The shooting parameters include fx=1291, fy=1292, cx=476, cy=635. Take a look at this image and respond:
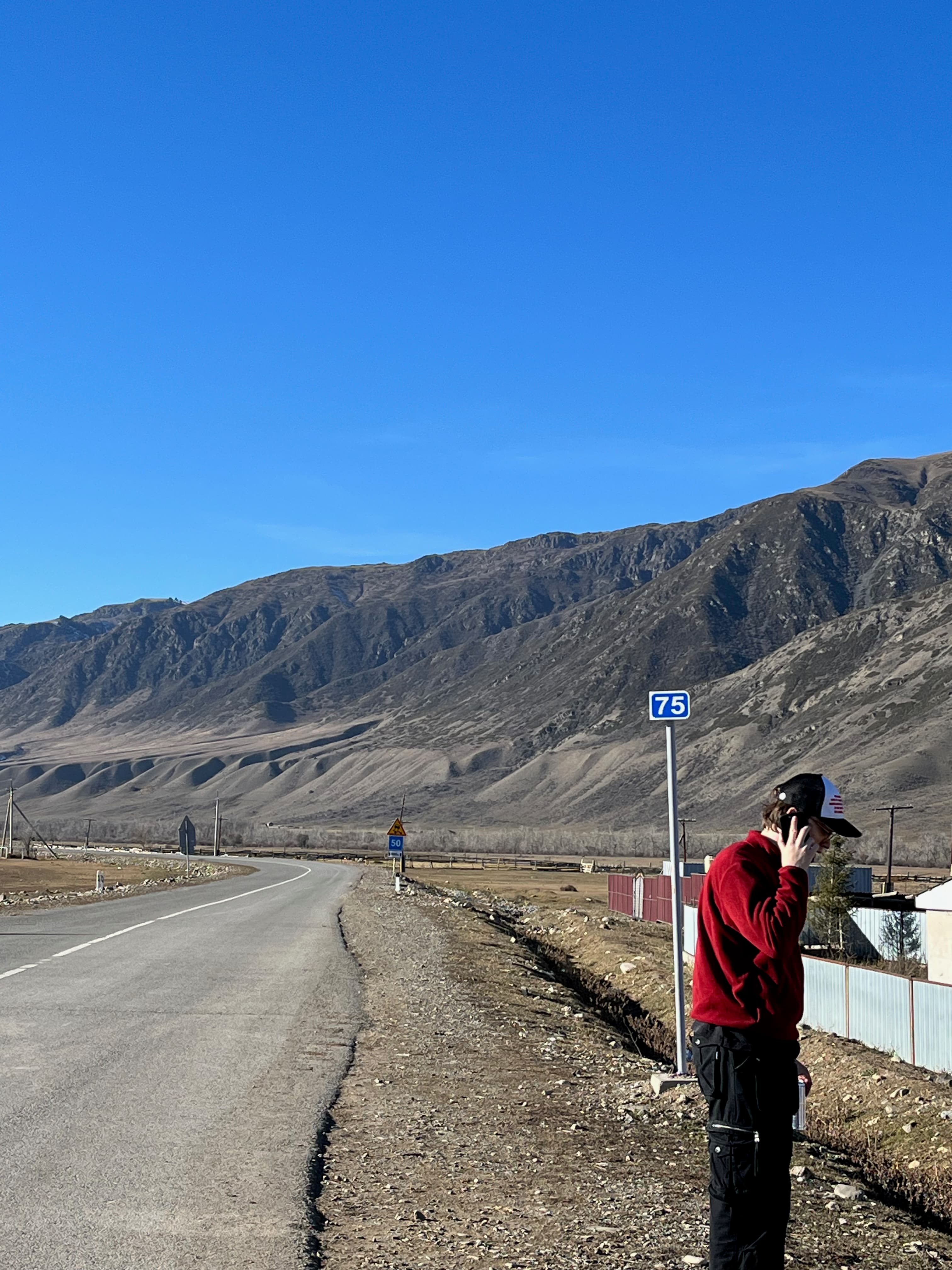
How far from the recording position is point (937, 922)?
33.0m

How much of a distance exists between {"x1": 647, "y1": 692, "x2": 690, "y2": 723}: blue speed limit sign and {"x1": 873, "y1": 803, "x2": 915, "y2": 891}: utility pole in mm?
53363

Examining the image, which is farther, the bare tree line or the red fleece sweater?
the bare tree line

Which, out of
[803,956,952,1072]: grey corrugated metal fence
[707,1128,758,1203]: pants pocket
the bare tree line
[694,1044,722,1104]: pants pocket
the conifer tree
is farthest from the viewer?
the bare tree line

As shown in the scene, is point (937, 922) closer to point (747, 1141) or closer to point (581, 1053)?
→ point (581, 1053)

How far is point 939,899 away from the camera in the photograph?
34281 mm

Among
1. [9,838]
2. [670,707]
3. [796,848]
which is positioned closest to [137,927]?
[670,707]

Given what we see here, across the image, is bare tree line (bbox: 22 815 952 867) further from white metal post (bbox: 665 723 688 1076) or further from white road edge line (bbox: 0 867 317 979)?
white metal post (bbox: 665 723 688 1076)

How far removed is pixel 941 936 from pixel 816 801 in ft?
101

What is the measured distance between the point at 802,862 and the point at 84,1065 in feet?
23.4

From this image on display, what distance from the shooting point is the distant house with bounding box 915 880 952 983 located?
32.4 meters

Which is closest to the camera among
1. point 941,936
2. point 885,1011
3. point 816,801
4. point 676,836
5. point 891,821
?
point 816,801

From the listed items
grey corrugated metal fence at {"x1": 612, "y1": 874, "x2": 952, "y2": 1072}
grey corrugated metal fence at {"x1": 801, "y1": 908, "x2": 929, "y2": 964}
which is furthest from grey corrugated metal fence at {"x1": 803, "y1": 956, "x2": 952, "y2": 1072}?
grey corrugated metal fence at {"x1": 801, "y1": 908, "x2": 929, "y2": 964}

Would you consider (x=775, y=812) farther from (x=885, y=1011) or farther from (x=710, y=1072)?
(x=885, y=1011)

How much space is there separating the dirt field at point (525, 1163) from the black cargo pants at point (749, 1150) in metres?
1.28
